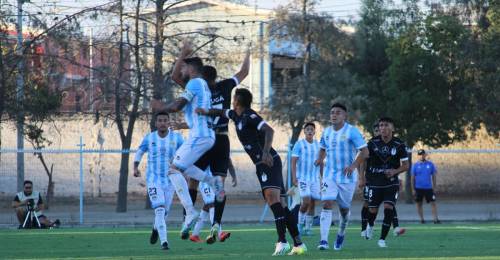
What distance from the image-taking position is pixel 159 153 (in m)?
16.3

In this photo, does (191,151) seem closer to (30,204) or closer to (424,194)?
(30,204)

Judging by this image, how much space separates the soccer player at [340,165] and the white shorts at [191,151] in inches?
85.2

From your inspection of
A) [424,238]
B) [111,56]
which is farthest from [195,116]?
[111,56]

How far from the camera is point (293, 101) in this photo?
38.6m

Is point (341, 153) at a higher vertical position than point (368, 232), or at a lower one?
higher

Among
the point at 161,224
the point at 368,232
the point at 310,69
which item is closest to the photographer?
the point at 161,224

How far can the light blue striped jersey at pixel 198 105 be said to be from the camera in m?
13.6

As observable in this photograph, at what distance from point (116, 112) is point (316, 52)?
9094 mm

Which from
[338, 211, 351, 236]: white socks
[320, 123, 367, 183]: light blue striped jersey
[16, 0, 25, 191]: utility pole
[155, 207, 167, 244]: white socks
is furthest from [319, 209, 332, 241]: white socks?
[16, 0, 25, 191]: utility pole

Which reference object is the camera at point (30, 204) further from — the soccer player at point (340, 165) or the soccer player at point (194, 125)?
the soccer player at point (340, 165)

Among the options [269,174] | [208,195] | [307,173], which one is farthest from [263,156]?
[307,173]

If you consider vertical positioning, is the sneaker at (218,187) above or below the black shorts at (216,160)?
below

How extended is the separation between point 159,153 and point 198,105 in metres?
2.82

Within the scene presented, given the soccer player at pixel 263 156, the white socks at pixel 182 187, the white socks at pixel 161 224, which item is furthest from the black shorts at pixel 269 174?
the white socks at pixel 161 224
